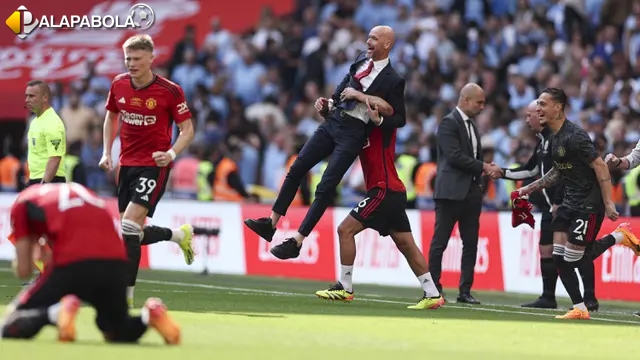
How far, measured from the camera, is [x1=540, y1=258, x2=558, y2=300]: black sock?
1792 cm

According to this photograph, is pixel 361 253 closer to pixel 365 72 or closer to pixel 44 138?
pixel 44 138

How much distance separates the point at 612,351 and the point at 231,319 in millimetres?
3422

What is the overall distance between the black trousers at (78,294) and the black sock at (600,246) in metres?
6.53

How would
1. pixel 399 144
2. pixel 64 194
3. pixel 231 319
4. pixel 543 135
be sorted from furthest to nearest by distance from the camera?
pixel 399 144, pixel 543 135, pixel 231 319, pixel 64 194

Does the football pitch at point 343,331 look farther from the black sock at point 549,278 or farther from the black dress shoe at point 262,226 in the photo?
the black dress shoe at point 262,226

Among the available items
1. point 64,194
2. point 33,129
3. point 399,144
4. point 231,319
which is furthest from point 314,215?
point 399,144

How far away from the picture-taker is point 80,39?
3050cm

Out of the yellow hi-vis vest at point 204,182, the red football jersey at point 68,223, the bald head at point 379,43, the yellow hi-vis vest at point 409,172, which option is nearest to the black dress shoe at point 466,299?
the bald head at point 379,43

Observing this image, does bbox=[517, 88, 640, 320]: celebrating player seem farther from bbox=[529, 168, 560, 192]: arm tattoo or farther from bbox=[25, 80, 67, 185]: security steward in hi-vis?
bbox=[25, 80, 67, 185]: security steward in hi-vis

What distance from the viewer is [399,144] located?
27.4 metres

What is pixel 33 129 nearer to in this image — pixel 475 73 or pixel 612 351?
pixel 612 351

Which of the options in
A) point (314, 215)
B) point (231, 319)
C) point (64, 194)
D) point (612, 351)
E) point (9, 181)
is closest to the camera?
point (64, 194)

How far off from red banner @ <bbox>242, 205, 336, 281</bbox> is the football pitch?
12.4ft

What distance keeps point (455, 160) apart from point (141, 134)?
4.33m
